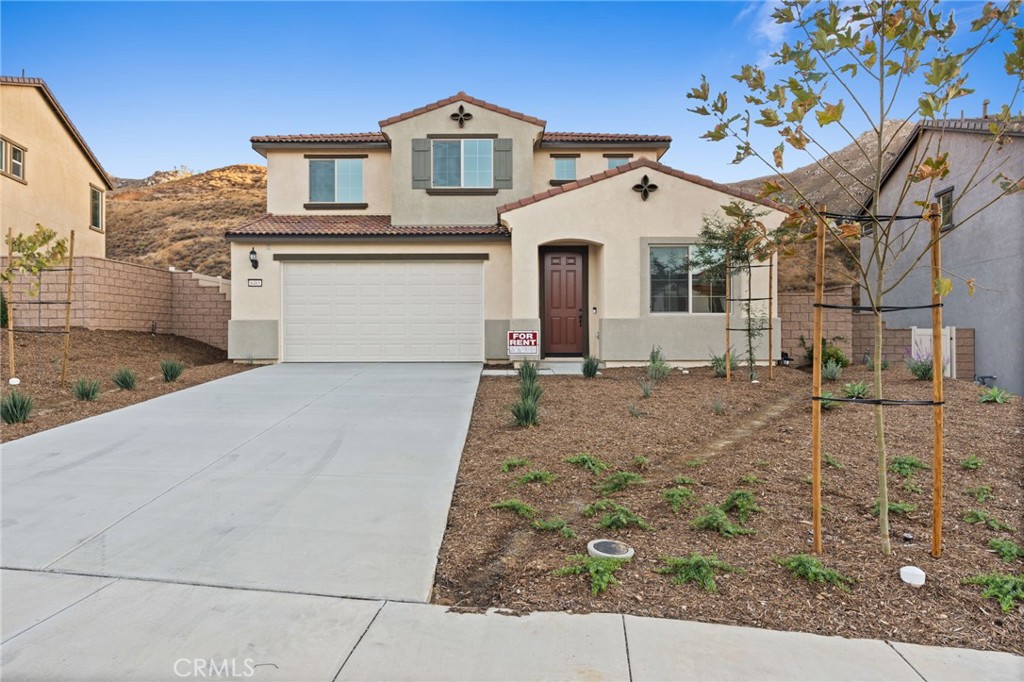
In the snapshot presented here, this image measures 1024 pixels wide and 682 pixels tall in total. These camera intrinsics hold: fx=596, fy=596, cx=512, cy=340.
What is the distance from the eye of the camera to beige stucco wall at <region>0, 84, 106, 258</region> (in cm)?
1764

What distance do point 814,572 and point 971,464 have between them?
10.0ft

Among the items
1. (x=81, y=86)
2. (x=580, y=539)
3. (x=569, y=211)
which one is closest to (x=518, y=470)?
(x=580, y=539)

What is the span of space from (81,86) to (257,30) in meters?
9.98

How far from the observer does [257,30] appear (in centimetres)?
1359

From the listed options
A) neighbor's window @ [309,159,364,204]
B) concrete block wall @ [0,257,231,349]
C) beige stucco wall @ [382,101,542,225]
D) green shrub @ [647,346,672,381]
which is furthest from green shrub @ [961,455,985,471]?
concrete block wall @ [0,257,231,349]

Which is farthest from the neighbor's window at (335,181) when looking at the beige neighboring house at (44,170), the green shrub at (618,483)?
the green shrub at (618,483)

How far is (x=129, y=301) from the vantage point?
16.3 m

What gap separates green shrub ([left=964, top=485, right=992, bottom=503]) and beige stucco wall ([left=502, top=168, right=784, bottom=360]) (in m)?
8.33

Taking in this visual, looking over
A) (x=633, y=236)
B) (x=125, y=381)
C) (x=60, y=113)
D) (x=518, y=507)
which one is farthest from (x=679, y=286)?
(x=60, y=113)

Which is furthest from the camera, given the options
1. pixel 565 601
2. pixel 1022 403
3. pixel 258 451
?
pixel 1022 403

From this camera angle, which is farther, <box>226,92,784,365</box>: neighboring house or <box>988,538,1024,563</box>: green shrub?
<box>226,92,784,365</box>: neighboring house

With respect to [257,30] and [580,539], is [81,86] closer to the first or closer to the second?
[257,30]

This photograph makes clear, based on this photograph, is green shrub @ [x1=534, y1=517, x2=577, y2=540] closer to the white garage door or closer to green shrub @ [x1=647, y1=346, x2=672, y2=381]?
green shrub @ [x1=647, y1=346, x2=672, y2=381]

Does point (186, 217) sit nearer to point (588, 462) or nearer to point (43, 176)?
point (43, 176)
